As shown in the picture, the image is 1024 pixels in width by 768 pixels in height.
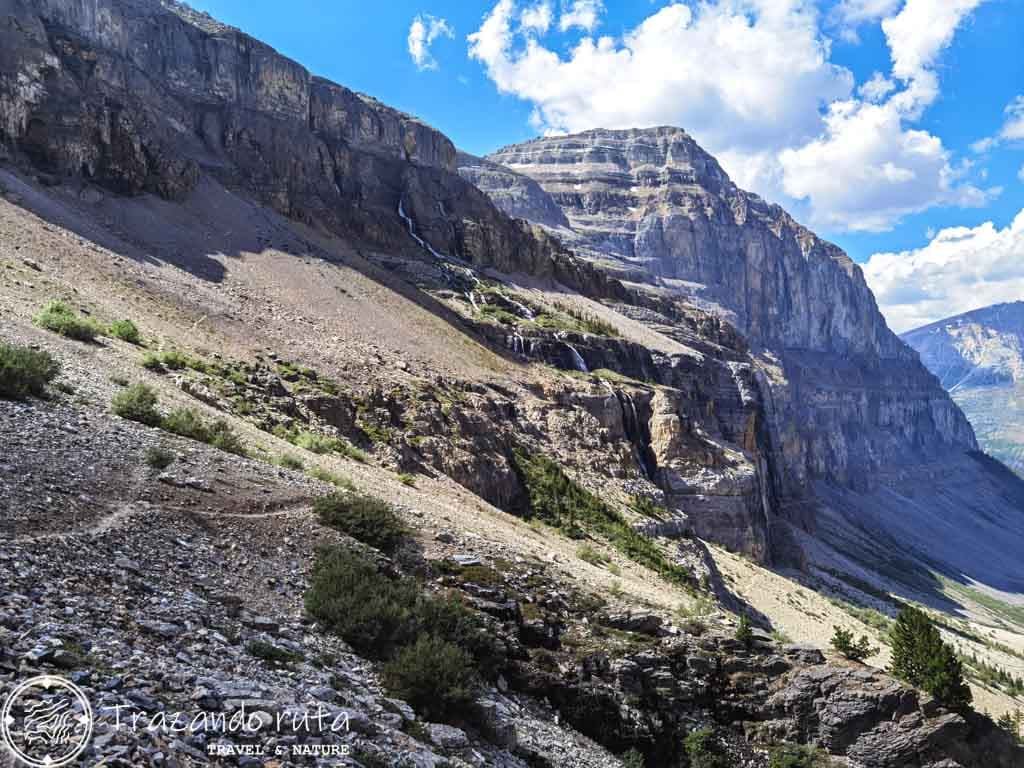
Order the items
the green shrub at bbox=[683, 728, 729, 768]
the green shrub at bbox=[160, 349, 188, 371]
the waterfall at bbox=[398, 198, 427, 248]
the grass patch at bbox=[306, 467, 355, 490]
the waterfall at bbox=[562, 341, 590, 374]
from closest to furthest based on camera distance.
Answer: the green shrub at bbox=[683, 728, 729, 768], the grass patch at bbox=[306, 467, 355, 490], the green shrub at bbox=[160, 349, 188, 371], the waterfall at bbox=[562, 341, 590, 374], the waterfall at bbox=[398, 198, 427, 248]

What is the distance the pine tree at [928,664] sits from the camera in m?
13.7

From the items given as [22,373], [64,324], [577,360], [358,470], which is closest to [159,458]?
[22,373]

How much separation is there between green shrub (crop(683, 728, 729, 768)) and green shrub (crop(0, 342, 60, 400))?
1391 centimetres

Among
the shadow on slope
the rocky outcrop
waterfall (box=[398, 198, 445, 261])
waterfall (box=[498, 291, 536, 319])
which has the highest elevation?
the rocky outcrop

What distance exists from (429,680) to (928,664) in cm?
1183

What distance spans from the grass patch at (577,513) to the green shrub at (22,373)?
19.1 metres

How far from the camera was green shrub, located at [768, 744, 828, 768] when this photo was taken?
473 inches

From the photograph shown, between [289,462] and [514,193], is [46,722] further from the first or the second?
[514,193]

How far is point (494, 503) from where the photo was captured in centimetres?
2878

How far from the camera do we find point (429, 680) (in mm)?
8727

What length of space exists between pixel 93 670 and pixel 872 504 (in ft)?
554

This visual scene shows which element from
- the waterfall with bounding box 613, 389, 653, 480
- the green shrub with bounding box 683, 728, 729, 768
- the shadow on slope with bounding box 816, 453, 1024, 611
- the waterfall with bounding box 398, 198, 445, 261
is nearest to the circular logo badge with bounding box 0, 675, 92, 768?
the green shrub with bounding box 683, 728, 729, 768

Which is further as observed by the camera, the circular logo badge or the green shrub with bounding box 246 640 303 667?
the green shrub with bounding box 246 640 303 667

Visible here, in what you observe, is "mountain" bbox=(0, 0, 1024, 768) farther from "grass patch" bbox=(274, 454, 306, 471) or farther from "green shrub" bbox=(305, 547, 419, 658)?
"grass patch" bbox=(274, 454, 306, 471)
